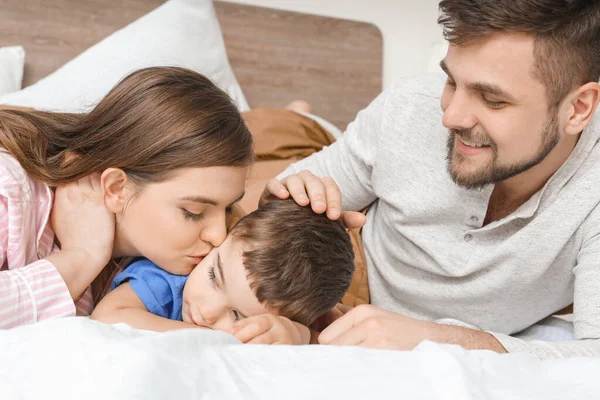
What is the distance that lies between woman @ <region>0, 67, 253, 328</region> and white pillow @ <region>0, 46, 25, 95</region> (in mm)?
568

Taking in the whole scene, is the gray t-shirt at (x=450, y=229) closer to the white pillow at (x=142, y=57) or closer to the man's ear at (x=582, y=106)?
the man's ear at (x=582, y=106)

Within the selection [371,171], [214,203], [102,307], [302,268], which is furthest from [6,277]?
[371,171]

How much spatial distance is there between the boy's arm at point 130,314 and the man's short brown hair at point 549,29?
0.69 metres

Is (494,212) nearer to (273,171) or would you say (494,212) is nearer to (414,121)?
(414,121)

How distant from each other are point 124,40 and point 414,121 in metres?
0.85

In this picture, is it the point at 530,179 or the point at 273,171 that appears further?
the point at 273,171

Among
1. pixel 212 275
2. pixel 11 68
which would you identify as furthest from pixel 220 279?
pixel 11 68

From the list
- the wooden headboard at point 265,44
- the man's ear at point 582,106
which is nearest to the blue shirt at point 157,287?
the man's ear at point 582,106

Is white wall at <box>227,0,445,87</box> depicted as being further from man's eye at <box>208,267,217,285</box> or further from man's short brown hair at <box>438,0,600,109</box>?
man's eye at <box>208,267,217,285</box>

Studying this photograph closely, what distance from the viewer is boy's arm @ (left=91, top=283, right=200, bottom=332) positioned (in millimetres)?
976

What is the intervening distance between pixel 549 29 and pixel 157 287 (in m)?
0.80

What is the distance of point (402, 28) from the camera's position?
7.97ft

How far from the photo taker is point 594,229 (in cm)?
112

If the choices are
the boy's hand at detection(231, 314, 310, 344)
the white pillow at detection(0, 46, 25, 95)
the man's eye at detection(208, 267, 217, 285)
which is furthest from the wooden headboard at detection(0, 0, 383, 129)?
the boy's hand at detection(231, 314, 310, 344)
